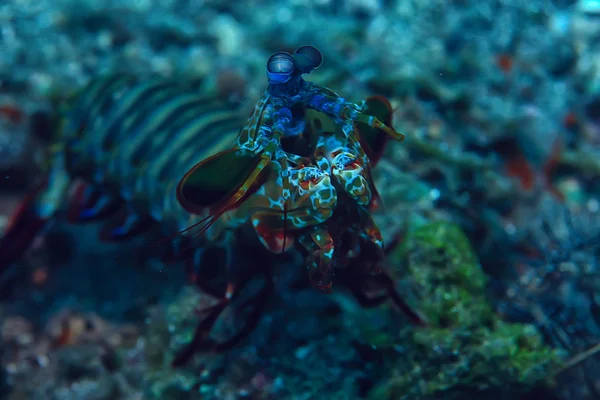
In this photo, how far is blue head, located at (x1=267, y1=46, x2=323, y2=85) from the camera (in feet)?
7.11

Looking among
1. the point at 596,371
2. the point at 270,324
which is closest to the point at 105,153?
the point at 270,324

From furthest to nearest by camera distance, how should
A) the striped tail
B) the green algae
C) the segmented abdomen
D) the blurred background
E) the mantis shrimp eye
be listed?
Answer: the striped tail, the segmented abdomen, the blurred background, the green algae, the mantis shrimp eye

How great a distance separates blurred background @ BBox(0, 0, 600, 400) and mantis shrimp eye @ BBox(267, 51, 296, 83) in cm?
134

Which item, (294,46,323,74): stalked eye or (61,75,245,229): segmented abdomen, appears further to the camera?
(61,75,245,229): segmented abdomen

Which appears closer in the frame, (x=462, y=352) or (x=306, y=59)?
(x=306, y=59)

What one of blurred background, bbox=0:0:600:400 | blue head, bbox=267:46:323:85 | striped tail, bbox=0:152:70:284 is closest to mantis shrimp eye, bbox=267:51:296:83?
blue head, bbox=267:46:323:85

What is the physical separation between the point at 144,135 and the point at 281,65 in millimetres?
1507

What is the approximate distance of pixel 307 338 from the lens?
2912mm

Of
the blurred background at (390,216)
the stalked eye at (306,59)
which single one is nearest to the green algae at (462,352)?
the blurred background at (390,216)

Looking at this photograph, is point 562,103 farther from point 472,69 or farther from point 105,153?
point 105,153

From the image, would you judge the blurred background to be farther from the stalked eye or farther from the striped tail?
the stalked eye

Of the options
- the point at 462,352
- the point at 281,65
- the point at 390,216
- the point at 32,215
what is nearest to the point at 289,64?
the point at 281,65

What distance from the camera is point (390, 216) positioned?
3.36 meters

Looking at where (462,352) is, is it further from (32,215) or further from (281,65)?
(32,215)
